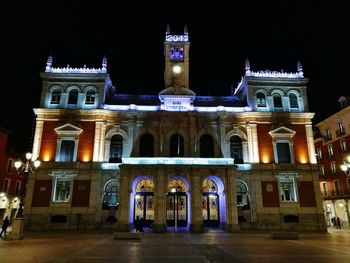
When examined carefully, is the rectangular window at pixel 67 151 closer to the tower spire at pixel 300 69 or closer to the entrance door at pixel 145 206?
the entrance door at pixel 145 206

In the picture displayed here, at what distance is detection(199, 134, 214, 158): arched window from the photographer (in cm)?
3286

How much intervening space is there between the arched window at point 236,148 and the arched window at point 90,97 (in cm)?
1734

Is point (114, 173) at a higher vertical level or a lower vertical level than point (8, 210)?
higher

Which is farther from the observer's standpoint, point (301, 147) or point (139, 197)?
point (301, 147)

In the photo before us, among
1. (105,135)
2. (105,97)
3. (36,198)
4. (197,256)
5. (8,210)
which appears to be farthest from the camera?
(8,210)

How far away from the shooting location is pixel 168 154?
31.7 m

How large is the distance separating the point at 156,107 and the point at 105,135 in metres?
6.82

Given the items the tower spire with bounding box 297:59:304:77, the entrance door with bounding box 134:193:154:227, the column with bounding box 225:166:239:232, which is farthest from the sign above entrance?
the tower spire with bounding box 297:59:304:77

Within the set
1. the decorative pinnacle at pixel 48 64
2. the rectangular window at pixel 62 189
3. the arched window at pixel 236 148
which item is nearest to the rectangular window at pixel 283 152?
the arched window at pixel 236 148

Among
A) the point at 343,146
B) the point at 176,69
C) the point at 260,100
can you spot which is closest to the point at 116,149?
the point at 176,69

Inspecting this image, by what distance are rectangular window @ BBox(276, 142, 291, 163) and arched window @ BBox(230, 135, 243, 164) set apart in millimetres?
4330

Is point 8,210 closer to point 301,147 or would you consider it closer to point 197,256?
point 197,256

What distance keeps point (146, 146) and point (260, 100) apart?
15.2m

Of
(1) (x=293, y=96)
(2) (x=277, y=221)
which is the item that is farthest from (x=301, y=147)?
(2) (x=277, y=221)
